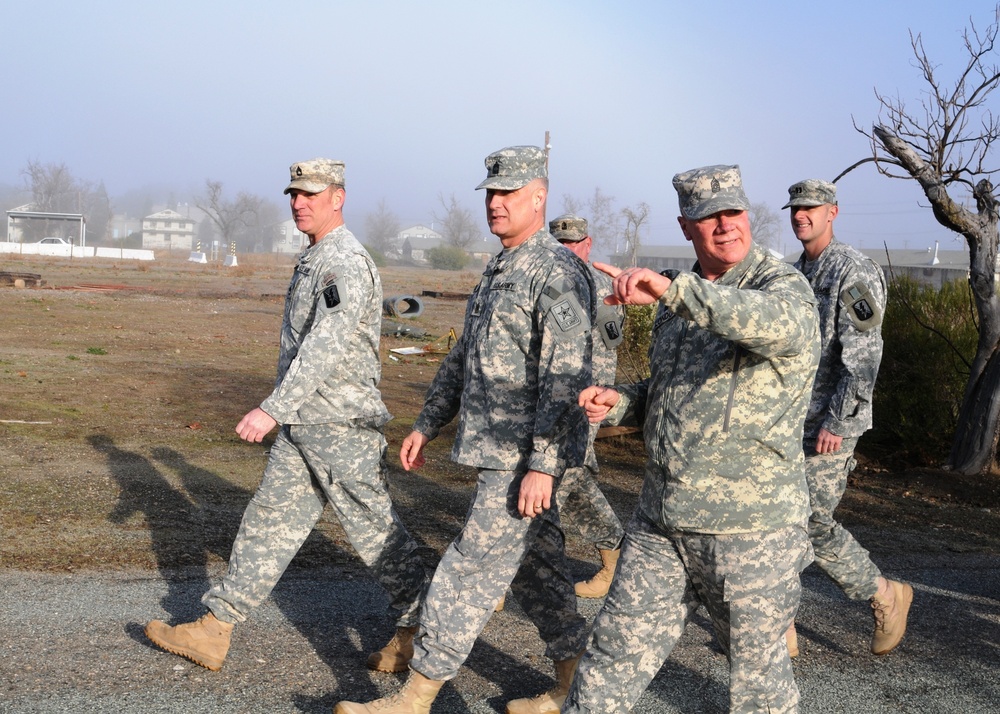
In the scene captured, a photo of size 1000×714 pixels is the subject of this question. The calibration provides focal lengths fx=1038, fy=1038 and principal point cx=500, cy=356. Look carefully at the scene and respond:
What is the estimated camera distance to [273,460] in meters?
4.36

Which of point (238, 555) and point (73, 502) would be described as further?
point (73, 502)

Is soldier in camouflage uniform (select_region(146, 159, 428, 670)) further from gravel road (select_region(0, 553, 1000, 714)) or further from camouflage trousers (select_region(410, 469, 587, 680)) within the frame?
camouflage trousers (select_region(410, 469, 587, 680))

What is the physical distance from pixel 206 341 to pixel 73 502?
10.7m

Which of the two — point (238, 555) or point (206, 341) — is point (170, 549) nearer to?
point (238, 555)

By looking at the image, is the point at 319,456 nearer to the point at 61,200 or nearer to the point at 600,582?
the point at 600,582

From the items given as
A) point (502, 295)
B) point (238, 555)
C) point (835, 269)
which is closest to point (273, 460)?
point (238, 555)

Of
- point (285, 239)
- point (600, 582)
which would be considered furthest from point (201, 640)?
point (285, 239)

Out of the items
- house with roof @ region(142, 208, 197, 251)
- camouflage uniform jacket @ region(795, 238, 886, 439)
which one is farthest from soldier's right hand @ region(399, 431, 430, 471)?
house with roof @ region(142, 208, 197, 251)

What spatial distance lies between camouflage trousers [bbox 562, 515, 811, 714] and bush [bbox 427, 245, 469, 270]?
92.2 metres

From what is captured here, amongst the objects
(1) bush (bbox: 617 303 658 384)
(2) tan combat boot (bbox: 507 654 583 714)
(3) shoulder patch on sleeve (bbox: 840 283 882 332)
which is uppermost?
(3) shoulder patch on sleeve (bbox: 840 283 882 332)

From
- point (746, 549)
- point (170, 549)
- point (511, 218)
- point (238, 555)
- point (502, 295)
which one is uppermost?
point (511, 218)

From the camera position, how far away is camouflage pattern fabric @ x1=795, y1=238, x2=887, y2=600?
179 inches

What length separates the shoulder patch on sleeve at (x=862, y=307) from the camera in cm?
467

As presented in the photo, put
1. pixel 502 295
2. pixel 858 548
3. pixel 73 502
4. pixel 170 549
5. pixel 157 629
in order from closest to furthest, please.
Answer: pixel 502 295 → pixel 157 629 → pixel 858 548 → pixel 170 549 → pixel 73 502
